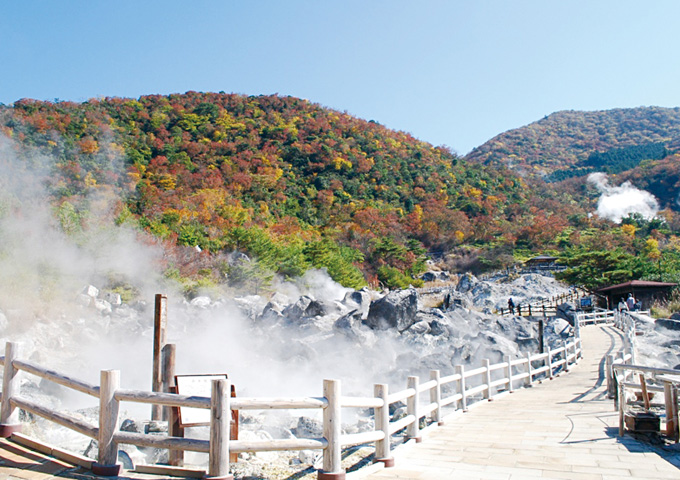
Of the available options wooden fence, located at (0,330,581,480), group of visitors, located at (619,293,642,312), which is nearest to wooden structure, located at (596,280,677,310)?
group of visitors, located at (619,293,642,312)

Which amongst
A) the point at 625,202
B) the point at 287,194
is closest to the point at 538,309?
the point at 287,194

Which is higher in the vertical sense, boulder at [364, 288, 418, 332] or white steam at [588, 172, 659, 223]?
white steam at [588, 172, 659, 223]

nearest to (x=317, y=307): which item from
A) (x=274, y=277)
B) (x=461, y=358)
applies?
(x=461, y=358)

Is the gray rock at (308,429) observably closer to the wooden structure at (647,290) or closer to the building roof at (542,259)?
the wooden structure at (647,290)

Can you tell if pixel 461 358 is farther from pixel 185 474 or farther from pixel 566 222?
pixel 566 222

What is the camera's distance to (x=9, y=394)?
18.2ft

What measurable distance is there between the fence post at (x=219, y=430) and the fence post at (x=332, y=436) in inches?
35.6

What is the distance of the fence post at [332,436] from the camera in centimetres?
462

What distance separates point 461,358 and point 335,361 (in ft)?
Answer: 16.6

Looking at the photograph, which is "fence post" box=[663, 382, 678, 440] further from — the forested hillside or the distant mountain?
the distant mountain

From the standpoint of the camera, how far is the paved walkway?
5.01 meters

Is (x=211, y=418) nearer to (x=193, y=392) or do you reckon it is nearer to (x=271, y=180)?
(x=193, y=392)

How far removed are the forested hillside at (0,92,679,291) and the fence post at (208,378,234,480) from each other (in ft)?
88.7

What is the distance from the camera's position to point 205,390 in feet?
17.7
